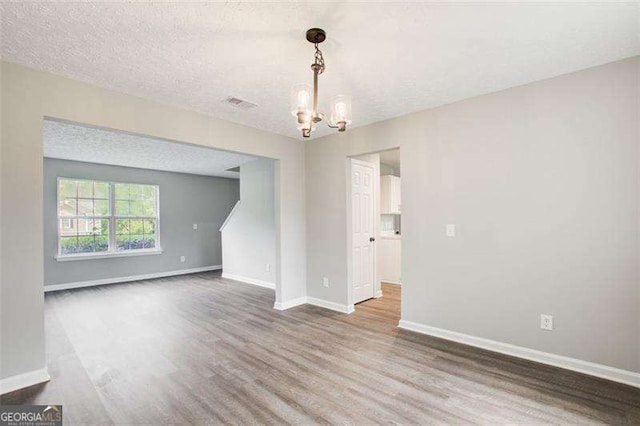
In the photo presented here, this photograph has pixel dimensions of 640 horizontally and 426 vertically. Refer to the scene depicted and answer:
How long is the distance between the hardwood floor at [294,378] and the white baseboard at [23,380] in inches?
3.2

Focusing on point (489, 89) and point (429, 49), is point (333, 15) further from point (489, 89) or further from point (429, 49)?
point (489, 89)

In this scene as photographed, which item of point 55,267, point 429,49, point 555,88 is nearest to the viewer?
point 429,49

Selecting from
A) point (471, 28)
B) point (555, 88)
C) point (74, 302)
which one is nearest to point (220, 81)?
point (471, 28)

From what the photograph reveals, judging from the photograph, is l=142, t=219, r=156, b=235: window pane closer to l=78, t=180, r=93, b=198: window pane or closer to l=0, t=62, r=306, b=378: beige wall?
l=78, t=180, r=93, b=198: window pane

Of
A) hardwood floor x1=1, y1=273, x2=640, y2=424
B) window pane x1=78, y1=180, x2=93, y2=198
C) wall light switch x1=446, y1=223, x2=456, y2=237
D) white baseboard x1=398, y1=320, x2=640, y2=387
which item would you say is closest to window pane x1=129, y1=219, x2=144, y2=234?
window pane x1=78, y1=180, x2=93, y2=198

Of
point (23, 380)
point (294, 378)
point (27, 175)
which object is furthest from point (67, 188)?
point (294, 378)

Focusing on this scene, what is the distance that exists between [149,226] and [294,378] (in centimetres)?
614

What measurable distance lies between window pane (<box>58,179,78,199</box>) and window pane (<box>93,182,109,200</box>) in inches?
12.6

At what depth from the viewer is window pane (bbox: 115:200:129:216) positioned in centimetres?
669

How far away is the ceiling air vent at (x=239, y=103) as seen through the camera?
10.4ft

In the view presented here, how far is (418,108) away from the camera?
3.45 m

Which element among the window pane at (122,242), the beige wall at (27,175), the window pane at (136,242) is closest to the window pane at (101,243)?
the window pane at (122,242)

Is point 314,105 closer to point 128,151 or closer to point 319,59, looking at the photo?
point 319,59

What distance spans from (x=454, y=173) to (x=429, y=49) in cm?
144
